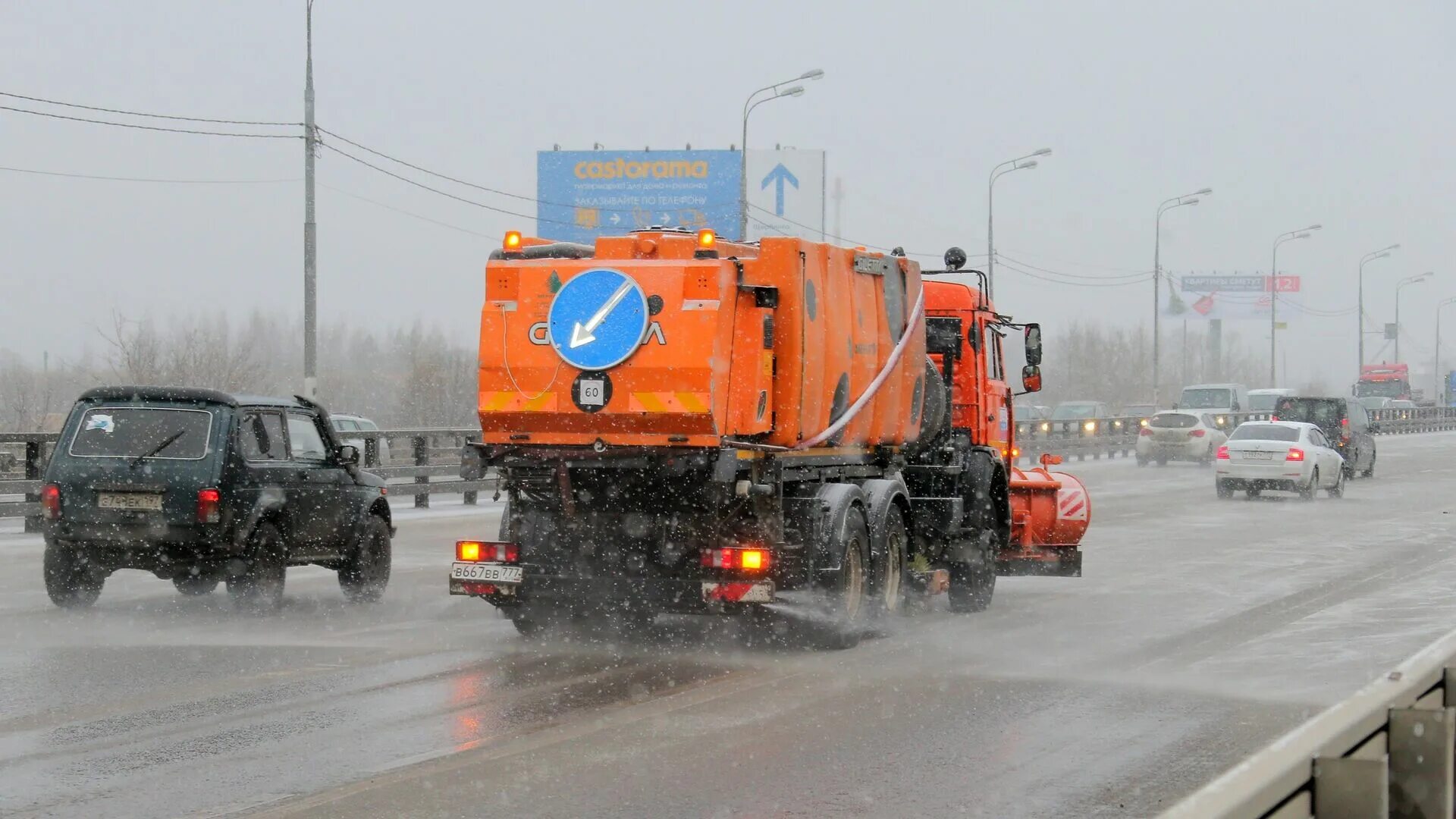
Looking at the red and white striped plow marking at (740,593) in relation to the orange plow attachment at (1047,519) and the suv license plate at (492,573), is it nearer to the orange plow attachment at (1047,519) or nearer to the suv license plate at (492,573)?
the suv license plate at (492,573)

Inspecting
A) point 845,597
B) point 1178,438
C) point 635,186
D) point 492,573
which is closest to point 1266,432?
point 1178,438

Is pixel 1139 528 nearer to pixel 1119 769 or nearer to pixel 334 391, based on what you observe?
pixel 1119 769

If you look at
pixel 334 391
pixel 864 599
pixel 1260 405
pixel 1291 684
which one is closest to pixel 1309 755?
pixel 1291 684

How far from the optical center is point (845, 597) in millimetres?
10992

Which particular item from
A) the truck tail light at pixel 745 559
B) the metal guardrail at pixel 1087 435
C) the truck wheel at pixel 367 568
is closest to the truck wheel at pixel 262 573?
the truck wheel at pixel 367 568

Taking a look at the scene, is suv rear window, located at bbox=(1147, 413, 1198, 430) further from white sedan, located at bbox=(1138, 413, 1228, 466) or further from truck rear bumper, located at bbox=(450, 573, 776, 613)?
truck rear bumper, located at bbox=(450, 573, 776, 613)

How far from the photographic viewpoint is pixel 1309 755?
125 inches

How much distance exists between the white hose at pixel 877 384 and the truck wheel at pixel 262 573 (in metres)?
4.22

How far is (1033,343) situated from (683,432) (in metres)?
5.11

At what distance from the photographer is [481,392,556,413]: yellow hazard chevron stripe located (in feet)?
33.9

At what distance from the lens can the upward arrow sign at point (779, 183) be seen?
70500 mm

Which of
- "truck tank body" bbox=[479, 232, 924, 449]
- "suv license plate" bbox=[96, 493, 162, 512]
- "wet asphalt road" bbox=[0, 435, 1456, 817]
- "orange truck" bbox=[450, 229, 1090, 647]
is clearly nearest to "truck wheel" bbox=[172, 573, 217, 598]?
"wet asphalt road" bbox=[0, 435, 1456, 817]

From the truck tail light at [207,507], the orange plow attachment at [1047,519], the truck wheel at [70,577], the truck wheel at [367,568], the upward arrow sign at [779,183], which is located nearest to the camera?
the truck tail light at [207,507]

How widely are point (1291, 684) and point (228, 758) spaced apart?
18.9 ft
